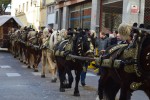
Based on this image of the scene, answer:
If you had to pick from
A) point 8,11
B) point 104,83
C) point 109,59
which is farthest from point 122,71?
point 8,11

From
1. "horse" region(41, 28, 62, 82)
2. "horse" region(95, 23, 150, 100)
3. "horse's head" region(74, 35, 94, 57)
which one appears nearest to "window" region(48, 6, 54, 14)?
"horse" region(41, 28, 62, 82)

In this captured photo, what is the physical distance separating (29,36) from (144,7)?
5.75 metres

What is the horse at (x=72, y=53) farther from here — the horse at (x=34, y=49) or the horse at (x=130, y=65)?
the horse at (x=34, y=49)

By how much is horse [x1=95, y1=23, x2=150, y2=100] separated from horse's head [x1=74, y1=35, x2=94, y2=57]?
2.81m

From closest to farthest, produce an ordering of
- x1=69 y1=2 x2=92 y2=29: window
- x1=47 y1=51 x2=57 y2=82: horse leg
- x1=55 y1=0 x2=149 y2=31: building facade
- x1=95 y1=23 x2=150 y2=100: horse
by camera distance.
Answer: x1=95 y1=23 x2=150 y2=100: horse, x1=47 y1=51 x2=57 y2=82: horse leg, x1=55 y1=0 x2=149 y2=31: building facade, x1=69 y1=2 x2=92 y2=29: window

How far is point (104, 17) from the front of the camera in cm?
2648

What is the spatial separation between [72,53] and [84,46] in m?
0.57

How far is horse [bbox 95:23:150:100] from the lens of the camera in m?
6.60

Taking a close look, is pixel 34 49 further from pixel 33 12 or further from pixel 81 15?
pixel 33 12

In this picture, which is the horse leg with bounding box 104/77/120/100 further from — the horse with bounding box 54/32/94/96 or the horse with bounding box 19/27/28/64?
the horse with bounding box 19/27/28/64

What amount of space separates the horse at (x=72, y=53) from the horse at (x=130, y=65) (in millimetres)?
2911

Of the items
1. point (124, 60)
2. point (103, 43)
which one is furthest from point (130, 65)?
point (103, 43)

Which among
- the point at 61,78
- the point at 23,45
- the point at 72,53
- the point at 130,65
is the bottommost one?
the point at 61,78

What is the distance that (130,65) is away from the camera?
6.85m
